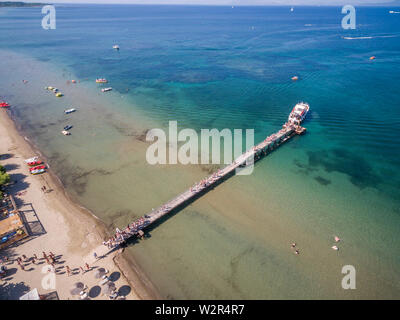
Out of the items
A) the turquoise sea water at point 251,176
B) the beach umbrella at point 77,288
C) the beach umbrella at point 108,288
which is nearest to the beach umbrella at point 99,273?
the beach umbrella at point 108,288

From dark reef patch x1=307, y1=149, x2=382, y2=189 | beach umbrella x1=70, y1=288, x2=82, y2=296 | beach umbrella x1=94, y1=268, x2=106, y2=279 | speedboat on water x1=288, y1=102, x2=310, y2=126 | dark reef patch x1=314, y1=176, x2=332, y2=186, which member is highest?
speedboat on water x1=288, y1=102, x2=310, y2=126

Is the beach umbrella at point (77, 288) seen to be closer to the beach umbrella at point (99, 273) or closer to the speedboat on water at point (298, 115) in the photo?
the beach umbrella at point (99, 273)

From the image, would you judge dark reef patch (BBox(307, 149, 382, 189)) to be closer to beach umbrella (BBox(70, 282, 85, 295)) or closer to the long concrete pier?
the long concrete pier

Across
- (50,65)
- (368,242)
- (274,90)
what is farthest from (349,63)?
(50,65)

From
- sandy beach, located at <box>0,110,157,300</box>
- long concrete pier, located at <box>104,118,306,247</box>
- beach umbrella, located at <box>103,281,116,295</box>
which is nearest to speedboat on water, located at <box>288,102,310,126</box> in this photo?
long concrete pier, located at <box>104,118,306,247</box>

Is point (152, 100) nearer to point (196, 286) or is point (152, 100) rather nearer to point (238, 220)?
point (238, 220)

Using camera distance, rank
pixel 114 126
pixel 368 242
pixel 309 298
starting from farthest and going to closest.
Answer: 1. pixel 114 126
2. pixel 368 242
3. pixel 309 298
